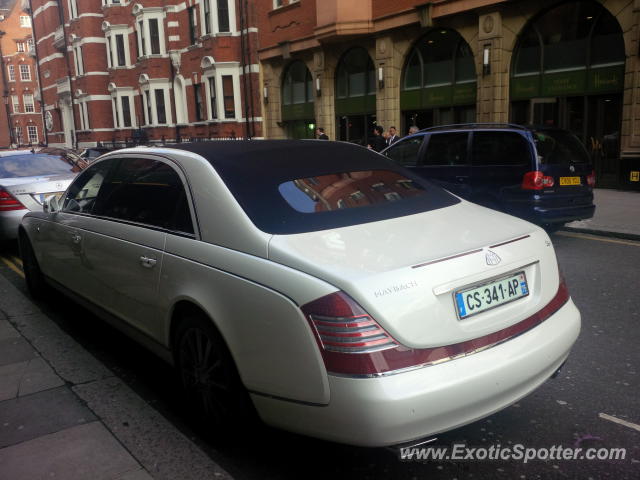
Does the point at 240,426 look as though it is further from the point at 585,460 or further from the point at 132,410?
the point at 585,460

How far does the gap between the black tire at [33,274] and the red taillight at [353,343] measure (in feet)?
15.0

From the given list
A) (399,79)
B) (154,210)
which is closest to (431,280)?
(154,210)

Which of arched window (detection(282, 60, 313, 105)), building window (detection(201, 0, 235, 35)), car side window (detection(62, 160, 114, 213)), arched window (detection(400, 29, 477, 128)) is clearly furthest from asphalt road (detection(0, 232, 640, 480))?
building window (detection(201, 0, 235, 35))

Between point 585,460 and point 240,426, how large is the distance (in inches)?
69.0

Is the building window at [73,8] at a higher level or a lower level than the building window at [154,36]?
higher

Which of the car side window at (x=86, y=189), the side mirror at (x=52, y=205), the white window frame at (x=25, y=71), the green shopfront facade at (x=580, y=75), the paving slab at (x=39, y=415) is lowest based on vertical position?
the paving slab at (x=39, y=415)

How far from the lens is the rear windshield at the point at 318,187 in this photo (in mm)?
2949

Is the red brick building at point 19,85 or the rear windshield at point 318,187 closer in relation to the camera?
the rear windshield at point 318,187

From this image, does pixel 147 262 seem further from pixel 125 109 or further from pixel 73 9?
pixel 73 9

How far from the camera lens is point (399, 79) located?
19.2 meters

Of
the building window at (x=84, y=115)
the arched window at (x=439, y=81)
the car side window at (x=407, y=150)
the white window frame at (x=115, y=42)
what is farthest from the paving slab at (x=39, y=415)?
the building window at (x=84, y=115)

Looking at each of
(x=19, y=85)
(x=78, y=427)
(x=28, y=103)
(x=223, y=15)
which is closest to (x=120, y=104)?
(x=223, y=15)

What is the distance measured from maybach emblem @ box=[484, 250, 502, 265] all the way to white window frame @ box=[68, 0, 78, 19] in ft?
152

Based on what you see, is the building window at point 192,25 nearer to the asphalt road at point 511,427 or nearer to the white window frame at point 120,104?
the white window frame at point 120,104
